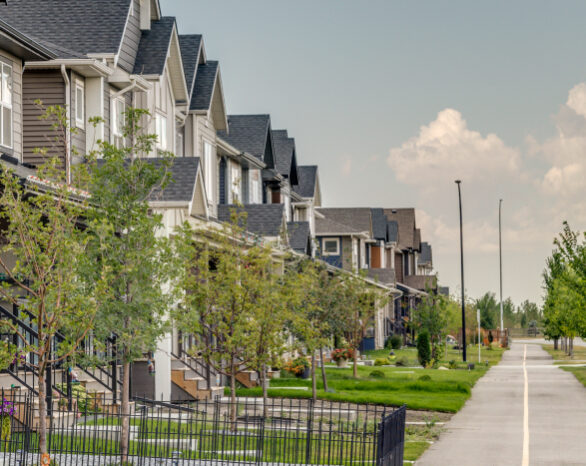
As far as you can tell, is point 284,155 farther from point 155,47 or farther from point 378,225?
point 378,225

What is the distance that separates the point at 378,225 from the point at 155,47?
164ft

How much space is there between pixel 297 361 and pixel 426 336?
21.2 m

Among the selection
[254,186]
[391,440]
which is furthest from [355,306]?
[391,440]

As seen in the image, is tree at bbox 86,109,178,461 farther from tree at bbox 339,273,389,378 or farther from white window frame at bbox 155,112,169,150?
tree at bbox 339,273,389,378

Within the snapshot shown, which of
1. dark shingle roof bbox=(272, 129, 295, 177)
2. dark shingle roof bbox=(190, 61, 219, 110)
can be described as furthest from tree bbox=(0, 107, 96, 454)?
dark shingle roof bbox=(272, 129, 295, 177)

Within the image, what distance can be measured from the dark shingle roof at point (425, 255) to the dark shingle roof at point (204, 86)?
245 feet

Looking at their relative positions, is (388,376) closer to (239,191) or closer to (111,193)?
(239,191)

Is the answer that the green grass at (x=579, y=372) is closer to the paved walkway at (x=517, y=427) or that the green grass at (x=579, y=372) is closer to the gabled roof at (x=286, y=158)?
the paved walkway at (x=517, y=427)

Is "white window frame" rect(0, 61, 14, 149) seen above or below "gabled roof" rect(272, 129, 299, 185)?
below

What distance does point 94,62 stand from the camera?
963 inches

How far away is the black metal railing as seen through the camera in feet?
44.4

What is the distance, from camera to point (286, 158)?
48.1m

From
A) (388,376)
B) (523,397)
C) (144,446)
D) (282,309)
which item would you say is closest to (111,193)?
(144,446)

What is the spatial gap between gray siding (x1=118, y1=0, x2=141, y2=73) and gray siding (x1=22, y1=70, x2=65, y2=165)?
273 cm
